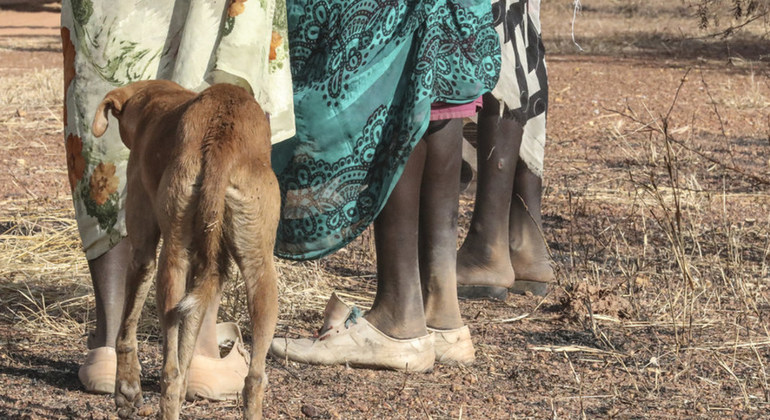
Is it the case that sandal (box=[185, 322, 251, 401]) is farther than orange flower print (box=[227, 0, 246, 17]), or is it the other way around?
sandal (box=[185, 322, 251, 401])

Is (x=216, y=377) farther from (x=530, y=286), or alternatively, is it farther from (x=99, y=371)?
(x=530, y=286)

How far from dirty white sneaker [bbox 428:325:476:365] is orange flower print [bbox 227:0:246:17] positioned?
1.12 meters

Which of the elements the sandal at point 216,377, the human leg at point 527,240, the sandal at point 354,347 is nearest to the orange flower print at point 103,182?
the sandal at point 216,377

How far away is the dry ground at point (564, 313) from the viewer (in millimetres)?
2832

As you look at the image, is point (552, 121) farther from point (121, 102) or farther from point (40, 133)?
point (121, 102)

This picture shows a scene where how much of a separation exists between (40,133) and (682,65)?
7.00 metres

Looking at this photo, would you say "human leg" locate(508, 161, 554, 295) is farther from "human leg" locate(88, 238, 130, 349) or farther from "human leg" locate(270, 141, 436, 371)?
"human leg" locate(88, 238, 130, 349)

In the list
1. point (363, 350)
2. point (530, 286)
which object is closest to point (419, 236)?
point (363, 350)

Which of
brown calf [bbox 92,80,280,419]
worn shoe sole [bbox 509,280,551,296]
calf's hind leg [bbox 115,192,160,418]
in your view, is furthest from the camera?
worn shoe sole [bbox 509,280,551,296]

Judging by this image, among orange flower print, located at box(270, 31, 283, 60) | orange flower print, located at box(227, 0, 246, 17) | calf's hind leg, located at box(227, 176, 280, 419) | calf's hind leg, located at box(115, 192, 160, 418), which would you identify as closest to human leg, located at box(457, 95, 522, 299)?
orange flower print, located at box(270, 31, 283, 60)

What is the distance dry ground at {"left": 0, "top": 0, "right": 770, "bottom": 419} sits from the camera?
2.83 m

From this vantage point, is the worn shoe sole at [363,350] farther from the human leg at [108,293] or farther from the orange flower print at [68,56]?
the orange flower print at [68,56]

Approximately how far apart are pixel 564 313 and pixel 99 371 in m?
1.65

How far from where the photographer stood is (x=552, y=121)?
8.12m
